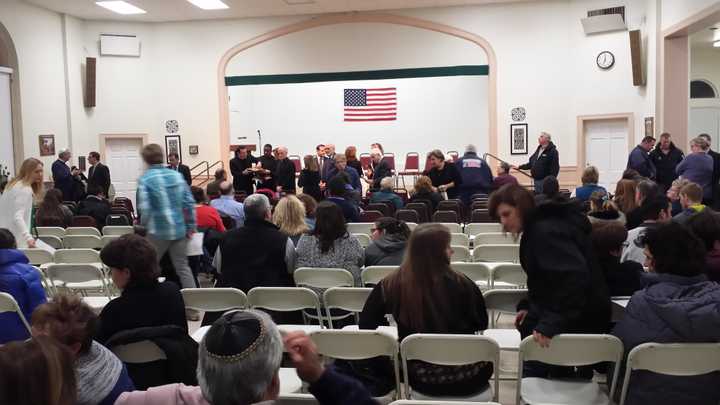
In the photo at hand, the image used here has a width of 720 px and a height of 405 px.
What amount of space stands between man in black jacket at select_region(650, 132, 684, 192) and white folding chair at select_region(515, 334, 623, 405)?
8614mm

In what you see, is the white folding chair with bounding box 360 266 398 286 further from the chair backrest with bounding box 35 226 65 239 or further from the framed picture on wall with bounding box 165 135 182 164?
the framed picture on wall with bounding box 165 135 182 164

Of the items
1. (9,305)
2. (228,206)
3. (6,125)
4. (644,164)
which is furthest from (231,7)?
(9,305)

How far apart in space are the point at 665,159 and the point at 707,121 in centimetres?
909

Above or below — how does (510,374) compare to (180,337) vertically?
below

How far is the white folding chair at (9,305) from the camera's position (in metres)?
3.70

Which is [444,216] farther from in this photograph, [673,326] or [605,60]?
[605,60]

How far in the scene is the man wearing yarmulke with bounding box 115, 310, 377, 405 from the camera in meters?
1.48

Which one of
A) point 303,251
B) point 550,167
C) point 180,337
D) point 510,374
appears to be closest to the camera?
point 180,337

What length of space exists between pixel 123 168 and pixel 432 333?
48.8 feet

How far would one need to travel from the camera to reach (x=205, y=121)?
16500 mm

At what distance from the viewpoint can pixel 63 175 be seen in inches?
471

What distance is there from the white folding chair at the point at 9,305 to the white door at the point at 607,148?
13.1 meters

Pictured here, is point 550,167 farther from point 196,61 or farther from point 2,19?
point 2,19

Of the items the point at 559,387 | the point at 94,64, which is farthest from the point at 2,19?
the point at 559,387
